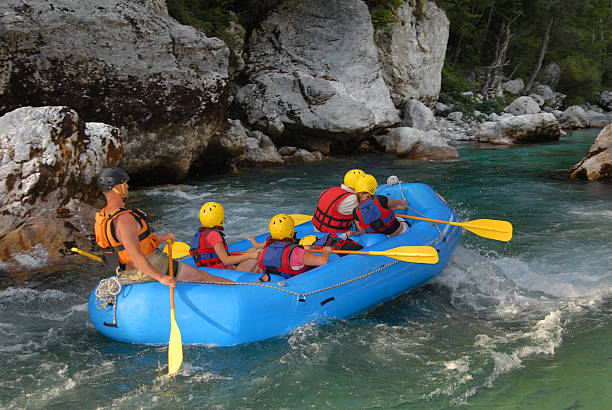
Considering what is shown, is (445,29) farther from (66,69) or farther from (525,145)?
(66,69)

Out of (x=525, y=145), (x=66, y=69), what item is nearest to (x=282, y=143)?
(x=66, y=69)

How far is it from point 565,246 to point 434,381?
11.2 feet

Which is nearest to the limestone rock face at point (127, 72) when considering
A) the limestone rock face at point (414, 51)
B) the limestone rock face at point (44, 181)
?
the limestone rock face at point (44, 181)

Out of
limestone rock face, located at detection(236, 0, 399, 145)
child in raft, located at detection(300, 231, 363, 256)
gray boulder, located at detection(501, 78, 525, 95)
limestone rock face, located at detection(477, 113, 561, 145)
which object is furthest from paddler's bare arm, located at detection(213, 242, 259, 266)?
gray boulder, located at detection(501, 78, 525, 95)

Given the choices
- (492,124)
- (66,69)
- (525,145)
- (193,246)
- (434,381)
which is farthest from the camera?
(492,124)

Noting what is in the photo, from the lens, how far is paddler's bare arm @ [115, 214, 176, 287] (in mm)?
3168

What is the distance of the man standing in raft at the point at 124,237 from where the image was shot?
3193 millimetres

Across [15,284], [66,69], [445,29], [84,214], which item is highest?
[445,29]

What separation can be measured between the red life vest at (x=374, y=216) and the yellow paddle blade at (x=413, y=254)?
0.48 m

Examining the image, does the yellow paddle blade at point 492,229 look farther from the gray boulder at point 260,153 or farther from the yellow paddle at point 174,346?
the gray boulder at point 260,153

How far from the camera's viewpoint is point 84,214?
552cm

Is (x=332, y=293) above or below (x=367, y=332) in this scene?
above

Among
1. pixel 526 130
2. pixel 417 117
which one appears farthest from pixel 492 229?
pixel 526 130

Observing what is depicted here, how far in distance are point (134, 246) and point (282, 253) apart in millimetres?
1157
